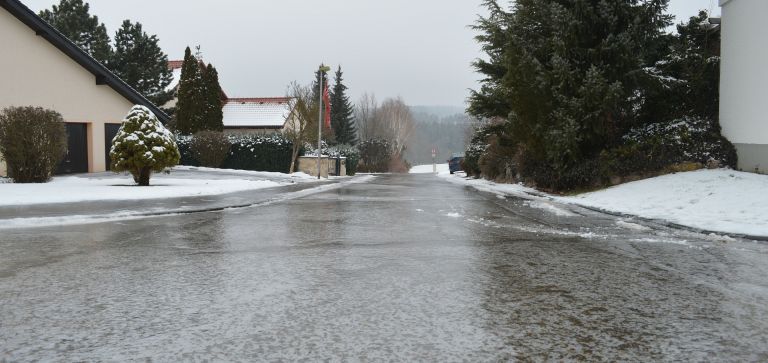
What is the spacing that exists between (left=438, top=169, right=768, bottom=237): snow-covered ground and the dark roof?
2038 centimetres

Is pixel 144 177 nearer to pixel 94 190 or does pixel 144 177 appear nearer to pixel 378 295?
pixel 94 190

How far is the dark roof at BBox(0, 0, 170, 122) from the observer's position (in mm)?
22016

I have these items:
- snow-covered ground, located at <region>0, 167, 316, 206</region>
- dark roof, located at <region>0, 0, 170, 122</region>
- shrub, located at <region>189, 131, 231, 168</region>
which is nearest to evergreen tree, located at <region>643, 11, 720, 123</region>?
snow-covered ground, located at <region>0, 167, 316, 206</region>

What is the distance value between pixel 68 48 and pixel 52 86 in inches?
70.4

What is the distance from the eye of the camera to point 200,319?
15.1 feet

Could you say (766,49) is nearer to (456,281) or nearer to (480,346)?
(456,281)

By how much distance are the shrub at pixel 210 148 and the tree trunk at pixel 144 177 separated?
13.3m

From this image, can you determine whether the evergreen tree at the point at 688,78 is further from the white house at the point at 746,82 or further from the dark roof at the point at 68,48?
the dark roof at the point at 68,48

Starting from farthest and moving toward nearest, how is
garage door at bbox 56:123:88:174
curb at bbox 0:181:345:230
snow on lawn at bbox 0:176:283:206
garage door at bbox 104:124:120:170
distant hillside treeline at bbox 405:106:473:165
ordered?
distant hillside treeline at bbox 405:106:473:165
garage door at bbox 104:124:120:170
garage door at bbox 56:123:88:174
snow on lawn at bbox 0:176:283:206
curb at bbox 0:181:345:230

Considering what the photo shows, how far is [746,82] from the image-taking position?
16.6m

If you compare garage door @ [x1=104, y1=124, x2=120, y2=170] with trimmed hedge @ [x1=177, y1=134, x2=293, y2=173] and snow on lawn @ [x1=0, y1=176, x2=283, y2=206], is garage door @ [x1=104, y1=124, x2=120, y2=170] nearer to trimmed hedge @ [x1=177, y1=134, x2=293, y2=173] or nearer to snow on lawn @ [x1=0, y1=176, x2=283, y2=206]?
snow on lawn @ [x1=0, y1=176, x2=283, y2=206]

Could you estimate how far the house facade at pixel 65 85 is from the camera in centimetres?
2231

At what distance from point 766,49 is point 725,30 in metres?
2.78

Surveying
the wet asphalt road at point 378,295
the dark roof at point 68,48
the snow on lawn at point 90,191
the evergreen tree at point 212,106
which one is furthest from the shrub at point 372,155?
the wet asphalt road at point 378,295
